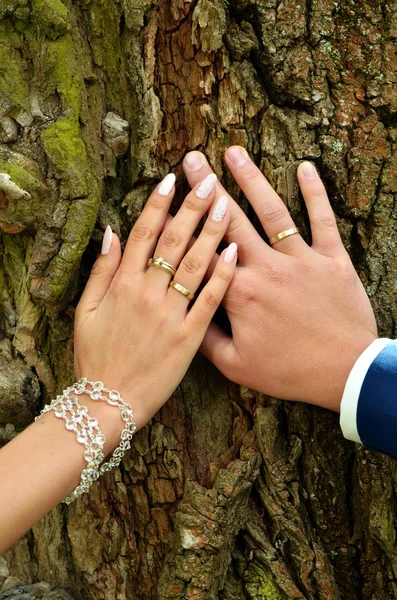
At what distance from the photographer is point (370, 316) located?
74.8 inches

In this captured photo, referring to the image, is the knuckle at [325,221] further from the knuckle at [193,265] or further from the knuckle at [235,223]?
the knuckle at [193,265]

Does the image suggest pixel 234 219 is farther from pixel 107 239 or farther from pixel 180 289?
pixel 107 239

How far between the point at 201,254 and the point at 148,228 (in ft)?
0.62

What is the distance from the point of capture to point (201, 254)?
6.08 ft

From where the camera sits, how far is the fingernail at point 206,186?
1878mm

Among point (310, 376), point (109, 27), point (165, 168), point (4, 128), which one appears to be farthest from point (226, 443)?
point (109, 27)

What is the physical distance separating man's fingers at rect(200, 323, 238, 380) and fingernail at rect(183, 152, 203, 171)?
492 mm

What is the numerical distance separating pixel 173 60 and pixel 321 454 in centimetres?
136

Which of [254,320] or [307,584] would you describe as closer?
[254,320]

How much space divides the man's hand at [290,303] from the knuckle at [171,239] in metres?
0.17

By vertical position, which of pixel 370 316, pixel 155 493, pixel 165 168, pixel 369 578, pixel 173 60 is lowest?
pixel 369 578

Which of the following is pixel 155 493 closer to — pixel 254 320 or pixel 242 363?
pixel 242 363

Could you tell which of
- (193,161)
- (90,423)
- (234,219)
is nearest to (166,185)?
(193,161)

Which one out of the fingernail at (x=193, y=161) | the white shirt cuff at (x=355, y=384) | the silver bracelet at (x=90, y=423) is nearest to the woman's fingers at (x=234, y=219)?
the fingernail at (x=193, y=161)
